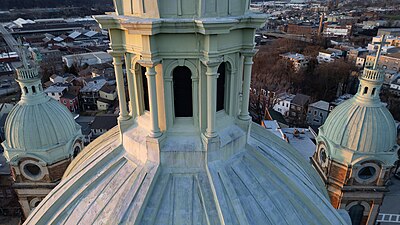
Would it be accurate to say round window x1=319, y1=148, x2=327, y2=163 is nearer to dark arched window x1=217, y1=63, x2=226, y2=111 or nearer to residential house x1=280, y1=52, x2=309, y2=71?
dark arched window x1=217, y1=63, x2=226, y2=111

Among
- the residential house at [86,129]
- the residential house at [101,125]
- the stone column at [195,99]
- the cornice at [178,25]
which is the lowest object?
the residential house at [86,129]

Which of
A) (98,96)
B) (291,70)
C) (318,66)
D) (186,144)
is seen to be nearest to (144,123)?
(186,144)

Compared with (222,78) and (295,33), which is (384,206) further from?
(295,33)

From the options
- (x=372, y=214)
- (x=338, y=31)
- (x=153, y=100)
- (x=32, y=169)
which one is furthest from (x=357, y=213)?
(x=338, y=31)

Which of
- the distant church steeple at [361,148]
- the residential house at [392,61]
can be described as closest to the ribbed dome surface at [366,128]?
the distant church steeple at [361,148]

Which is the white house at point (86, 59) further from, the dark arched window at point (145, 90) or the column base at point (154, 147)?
the column base at point (154, 147)

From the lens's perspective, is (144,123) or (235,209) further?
(144,123)

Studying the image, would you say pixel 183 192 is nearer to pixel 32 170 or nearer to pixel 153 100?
pixel 153 100
